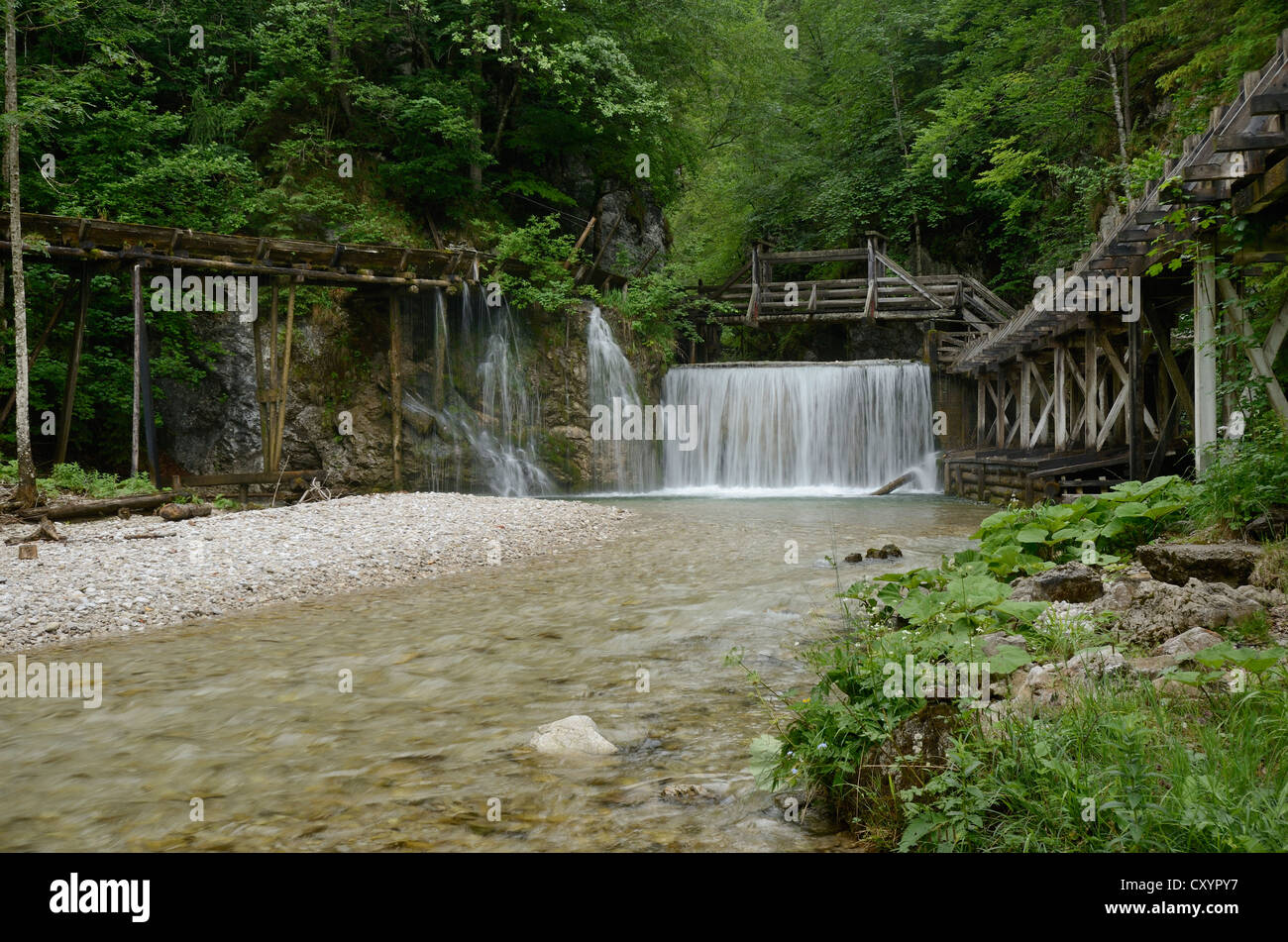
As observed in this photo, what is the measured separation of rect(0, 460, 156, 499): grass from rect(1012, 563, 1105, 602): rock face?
1301 cm

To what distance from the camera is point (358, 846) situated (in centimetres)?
314

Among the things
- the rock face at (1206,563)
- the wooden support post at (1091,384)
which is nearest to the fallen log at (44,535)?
the rock face at (1206,563)

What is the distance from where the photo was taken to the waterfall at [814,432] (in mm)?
24125

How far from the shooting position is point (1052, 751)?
112 inches

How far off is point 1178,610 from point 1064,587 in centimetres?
101

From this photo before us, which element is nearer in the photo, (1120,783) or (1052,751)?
(1120,783)

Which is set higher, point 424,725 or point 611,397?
point 611,397

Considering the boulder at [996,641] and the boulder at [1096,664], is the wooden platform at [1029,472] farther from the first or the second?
the boulder at [1096,664]

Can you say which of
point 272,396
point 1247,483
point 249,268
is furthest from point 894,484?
point 249,268

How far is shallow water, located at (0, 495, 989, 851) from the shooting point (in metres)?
3.34

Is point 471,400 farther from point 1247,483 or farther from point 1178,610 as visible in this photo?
point 1178,610

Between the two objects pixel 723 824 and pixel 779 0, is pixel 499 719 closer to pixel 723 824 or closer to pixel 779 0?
pixel 723 824

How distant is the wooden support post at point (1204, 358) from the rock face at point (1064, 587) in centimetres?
321

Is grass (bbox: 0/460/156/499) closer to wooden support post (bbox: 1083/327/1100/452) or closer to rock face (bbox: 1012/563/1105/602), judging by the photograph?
rock face (bbox: 1012/563/1105/602)
